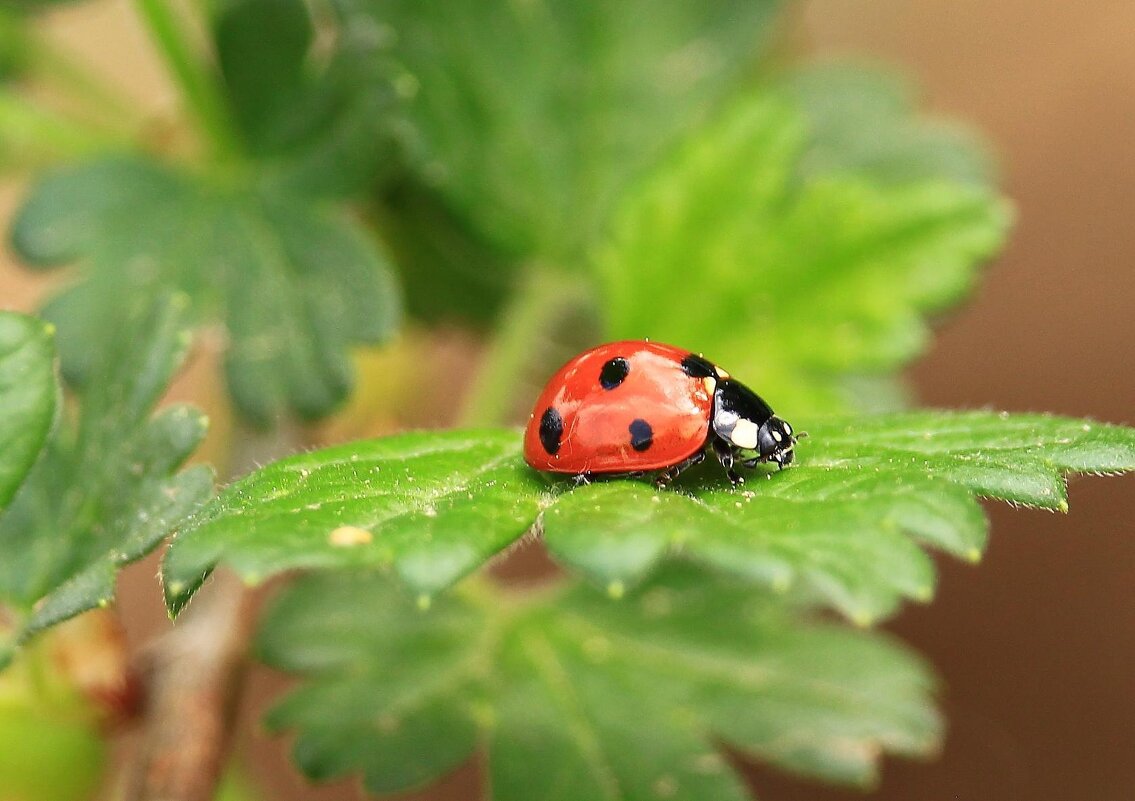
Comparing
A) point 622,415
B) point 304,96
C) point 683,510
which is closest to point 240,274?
point 304,96

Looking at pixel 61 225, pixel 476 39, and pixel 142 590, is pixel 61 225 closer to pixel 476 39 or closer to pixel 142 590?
pixel 476 39

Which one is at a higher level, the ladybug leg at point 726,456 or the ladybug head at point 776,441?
the ladybug head at point 776,441

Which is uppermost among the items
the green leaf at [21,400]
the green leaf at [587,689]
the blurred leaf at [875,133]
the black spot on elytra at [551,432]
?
the green leaf at [21,400]

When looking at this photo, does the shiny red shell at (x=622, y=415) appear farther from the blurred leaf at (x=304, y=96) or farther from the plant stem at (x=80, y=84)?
the plant stem at (x=80, y=84)

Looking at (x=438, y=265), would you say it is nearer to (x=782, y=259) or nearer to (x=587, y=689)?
(x=782, y=259)

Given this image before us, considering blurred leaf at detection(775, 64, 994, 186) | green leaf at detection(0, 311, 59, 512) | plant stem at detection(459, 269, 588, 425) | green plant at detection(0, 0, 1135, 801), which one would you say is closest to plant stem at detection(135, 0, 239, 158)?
green plant at detection(0, 0, 1135, 801)

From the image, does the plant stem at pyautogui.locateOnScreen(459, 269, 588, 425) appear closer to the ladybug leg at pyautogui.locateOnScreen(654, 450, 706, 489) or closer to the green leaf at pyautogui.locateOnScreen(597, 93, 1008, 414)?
the green leaf at pyautogui.locateOnScreen(597, 93, 1008, 414)

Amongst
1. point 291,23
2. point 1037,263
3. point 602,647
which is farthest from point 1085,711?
point 291,23

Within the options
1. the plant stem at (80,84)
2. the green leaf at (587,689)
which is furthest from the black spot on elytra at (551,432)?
the plant stem at (80,84)
